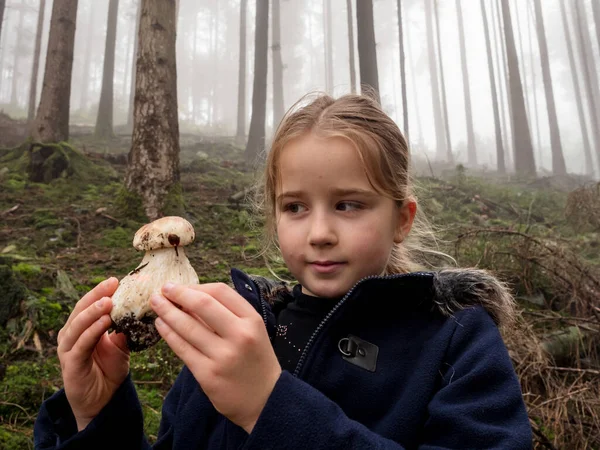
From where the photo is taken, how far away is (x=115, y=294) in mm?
1387

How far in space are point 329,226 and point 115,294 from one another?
82cm

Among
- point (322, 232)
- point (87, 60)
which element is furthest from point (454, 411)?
point (87, 60)

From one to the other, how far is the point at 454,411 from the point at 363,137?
922mm

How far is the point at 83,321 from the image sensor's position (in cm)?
124

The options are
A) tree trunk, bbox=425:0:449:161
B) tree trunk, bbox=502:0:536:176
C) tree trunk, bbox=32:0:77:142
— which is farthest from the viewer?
tree trunk, bbox=425:0:449:161

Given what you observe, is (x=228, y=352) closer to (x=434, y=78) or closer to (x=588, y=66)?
(x=588, y=66)

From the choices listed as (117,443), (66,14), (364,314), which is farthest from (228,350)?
(66,14)

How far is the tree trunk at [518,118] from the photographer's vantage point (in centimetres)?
1677

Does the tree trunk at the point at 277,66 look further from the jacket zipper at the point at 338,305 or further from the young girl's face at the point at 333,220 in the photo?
the jacket zipper at the point at 338,305

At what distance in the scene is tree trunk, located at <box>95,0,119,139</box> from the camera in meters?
14.3

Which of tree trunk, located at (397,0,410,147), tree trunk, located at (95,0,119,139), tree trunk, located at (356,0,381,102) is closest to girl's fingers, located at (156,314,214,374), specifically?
→ tree trunk, located at (356,0,381,102)

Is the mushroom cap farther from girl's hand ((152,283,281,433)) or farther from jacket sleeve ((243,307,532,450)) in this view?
jacket sleeve ((243,307,532,450))

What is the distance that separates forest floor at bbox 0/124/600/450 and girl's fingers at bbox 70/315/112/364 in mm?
1168

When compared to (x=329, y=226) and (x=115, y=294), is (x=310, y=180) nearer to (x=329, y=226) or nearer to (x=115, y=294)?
(x=329, y=226)
